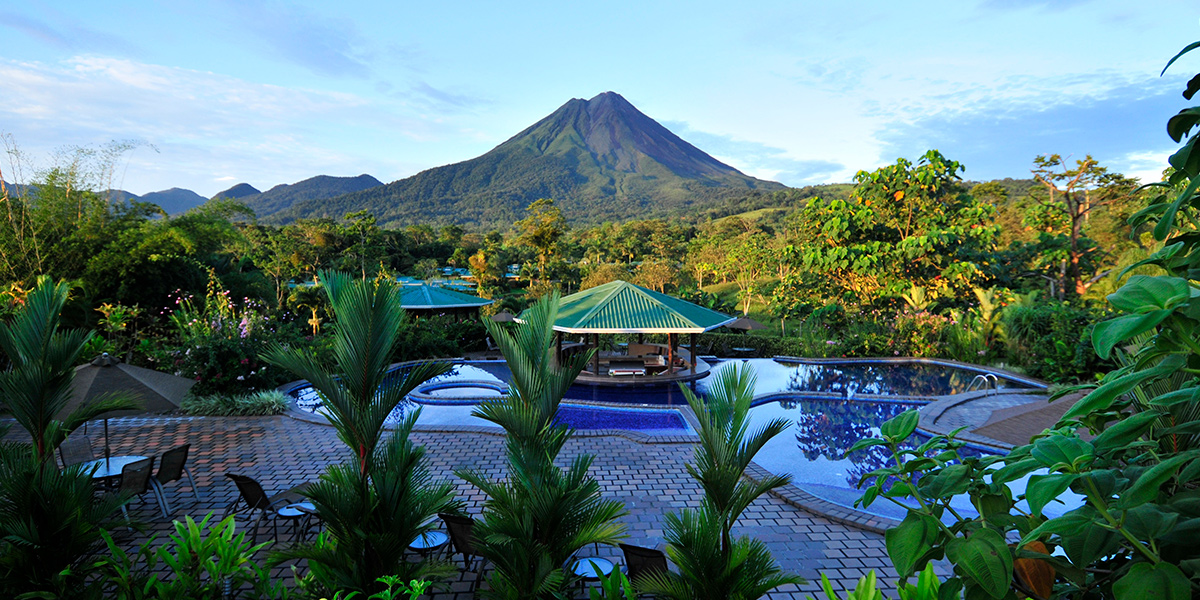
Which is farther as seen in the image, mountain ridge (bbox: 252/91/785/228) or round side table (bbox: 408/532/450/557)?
mountain ridge (bbox: 252/91/785/228)

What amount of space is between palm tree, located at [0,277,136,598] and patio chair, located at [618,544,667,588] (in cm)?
368

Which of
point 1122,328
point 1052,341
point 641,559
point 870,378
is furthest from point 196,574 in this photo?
point 1052,341

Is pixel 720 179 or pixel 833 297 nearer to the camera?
pixel 833 297

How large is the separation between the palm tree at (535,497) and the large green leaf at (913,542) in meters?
2.60

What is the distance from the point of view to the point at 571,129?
144 meters

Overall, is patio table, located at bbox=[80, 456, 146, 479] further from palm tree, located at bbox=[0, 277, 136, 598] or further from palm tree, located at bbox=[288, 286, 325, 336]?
palm tree, located at bbox=[288, 286, 325, 336]

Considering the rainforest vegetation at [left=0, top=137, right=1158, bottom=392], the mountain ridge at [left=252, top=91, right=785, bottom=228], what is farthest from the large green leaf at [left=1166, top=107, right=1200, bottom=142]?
the mountain ridge at [left=252, top=91, right=785, bottom=228]

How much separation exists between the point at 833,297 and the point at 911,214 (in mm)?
3171

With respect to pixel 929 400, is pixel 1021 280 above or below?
above

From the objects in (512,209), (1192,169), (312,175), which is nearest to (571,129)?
(512,209)

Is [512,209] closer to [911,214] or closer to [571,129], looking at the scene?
[571,129]

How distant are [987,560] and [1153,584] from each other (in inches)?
9.9

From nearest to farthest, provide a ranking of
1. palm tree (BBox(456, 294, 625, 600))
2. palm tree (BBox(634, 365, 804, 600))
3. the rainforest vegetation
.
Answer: palm tree (BBox(634, 365, 804, 600)), palm tree (BBox(456, 294, 625, 600)), the rainforest vegetation

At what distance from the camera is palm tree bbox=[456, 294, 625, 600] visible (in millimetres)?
3605
